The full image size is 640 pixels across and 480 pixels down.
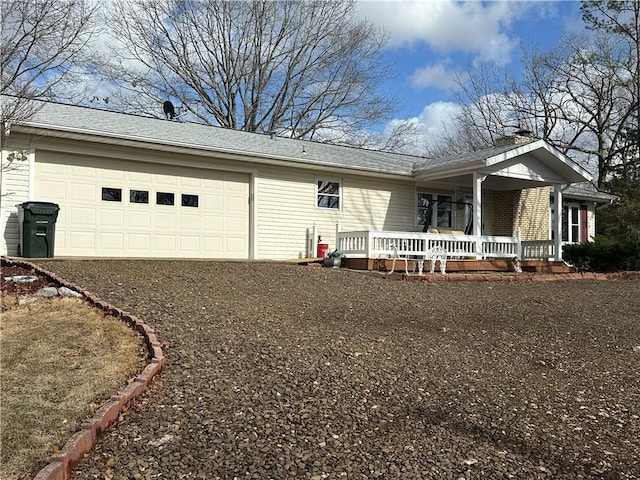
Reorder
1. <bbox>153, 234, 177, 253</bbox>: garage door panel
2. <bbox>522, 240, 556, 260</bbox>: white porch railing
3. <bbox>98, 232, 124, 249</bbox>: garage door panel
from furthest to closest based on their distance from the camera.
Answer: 1. <bbox>522, 240, 556, 260</bbox>: white porch railing
2. <bbox>153, 234, 177, 253</bbox>: garage door panel
3. <bbox>98, 232, 124, 249</bbox>: garage door panel

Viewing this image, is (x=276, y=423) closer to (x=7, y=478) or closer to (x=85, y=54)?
(x=7, y=478)

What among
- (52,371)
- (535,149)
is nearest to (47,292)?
(52,371)

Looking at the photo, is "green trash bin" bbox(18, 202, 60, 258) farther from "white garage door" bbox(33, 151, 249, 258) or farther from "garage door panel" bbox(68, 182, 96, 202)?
"garage door panel" bbox(68, 182, 96, 202)

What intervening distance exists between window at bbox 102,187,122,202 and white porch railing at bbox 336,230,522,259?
5210 millimetres

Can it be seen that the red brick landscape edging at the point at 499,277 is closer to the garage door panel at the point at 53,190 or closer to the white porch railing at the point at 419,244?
the white porch railing at the point at 419,244

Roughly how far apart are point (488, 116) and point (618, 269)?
2041cm

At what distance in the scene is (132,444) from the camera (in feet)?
10.6

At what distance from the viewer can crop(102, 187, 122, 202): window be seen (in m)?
11.7

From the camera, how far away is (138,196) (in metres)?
12.2

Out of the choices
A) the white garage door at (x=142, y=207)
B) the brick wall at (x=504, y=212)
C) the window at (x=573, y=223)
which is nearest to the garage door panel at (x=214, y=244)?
the white garage door at (x=142, y=207)

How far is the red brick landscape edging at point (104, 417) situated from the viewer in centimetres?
286

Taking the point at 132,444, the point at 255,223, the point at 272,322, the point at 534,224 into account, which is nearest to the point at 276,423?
the point at 132,444

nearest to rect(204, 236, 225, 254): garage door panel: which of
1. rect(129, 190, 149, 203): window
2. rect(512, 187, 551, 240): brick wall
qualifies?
rect(129, 190, 149, 203): window

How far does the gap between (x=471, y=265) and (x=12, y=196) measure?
10.2 m
